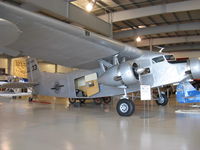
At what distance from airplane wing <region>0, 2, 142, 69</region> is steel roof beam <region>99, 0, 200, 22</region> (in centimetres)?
476

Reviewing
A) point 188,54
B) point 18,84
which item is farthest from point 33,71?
point 188,54

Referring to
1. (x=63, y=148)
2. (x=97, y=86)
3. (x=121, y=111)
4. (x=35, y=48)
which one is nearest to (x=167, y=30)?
(x=97, y=86)

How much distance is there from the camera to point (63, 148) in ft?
11.1

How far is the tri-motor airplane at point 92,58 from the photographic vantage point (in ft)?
17.1

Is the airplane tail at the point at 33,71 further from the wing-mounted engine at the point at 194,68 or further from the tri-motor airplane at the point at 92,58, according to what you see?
the wing-mounted engine at the point at 194,68

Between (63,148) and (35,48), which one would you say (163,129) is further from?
(35,48)

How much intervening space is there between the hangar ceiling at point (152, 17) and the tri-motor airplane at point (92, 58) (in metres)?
2.78

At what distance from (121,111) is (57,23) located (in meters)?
3.68

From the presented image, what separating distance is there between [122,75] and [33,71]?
6446 mm

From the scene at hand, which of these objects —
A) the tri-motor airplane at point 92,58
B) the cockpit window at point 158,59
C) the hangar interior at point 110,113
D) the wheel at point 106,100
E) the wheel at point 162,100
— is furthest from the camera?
the wheel at point 106,100

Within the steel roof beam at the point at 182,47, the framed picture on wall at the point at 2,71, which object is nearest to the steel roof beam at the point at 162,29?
the steel roof beam at the point at 182,47

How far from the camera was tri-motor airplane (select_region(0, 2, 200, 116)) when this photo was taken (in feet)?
17.1

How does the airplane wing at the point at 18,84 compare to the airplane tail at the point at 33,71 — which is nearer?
the airplane wing at the point at 18,84

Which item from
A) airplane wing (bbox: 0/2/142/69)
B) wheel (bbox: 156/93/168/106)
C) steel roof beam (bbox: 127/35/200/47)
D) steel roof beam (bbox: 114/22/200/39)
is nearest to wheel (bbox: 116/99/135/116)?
airplane wing (bbox: 0/2/142/69)
